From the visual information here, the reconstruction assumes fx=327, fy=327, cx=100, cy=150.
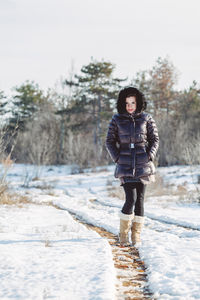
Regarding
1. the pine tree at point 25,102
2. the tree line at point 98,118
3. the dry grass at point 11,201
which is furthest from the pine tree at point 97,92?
the dry grass at point 11,201

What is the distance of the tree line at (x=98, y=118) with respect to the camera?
26.9 m

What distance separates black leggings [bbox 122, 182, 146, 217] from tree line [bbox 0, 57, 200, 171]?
20.7 m

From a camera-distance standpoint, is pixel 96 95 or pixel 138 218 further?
pixel 96 95

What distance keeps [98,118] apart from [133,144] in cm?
2685

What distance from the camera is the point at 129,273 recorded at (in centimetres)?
294

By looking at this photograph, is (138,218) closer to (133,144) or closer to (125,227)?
(125,227)

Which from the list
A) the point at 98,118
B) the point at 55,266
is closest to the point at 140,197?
the point at 55,266

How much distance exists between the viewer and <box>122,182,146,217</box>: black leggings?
4.04m

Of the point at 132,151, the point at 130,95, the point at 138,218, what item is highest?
the point at 130,95

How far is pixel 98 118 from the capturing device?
30.7m

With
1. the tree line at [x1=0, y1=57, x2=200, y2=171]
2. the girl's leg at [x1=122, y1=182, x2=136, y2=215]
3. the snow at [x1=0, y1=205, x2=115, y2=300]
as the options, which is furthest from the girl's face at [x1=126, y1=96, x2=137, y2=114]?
the tree line at [x1=0, y1=57, x2=200, y2=171]

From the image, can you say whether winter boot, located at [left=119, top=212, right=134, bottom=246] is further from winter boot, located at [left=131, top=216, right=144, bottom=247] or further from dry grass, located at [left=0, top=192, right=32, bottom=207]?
dry grass, located at [left=0, top=192, right=32, bottom=207]

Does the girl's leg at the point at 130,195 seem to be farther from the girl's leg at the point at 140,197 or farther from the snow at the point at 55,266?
the snow at the point at 55,266

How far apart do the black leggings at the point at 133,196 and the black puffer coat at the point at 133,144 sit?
161 millimetres
